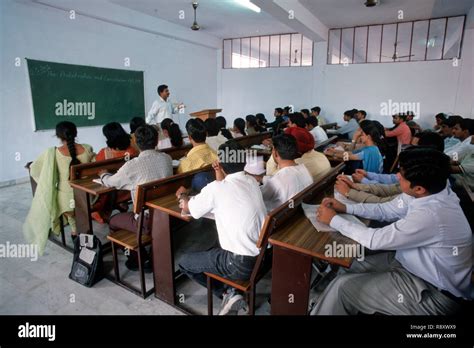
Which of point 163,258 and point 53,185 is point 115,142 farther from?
point 163,258

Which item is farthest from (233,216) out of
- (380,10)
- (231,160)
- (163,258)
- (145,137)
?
(380,10)

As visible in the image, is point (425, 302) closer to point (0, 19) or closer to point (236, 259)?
point (236, 259)

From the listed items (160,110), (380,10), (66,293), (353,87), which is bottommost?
(66,293)

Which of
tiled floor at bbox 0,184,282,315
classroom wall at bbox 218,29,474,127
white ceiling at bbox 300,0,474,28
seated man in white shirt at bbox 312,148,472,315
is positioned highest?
white ceiling at bbox 300,0,474,28

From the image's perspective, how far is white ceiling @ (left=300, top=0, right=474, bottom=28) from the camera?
5.46 m

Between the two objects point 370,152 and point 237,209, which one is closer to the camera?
point 237,209

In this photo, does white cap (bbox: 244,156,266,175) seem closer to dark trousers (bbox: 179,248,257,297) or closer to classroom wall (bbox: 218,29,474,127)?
dark trousers (bbox: 179,248,257,297)

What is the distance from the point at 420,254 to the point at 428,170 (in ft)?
1.21

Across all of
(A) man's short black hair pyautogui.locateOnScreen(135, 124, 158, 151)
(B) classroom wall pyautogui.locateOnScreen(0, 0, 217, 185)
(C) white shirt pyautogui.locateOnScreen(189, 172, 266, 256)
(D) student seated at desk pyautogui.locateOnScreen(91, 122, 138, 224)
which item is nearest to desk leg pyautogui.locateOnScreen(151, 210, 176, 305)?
(C) white shirt pyautogui.locateOnScreen(189, 172, 266, 256)

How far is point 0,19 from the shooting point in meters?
4.28

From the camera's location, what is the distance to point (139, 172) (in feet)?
7.44

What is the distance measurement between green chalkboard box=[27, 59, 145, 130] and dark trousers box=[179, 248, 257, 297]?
14.2 feet
